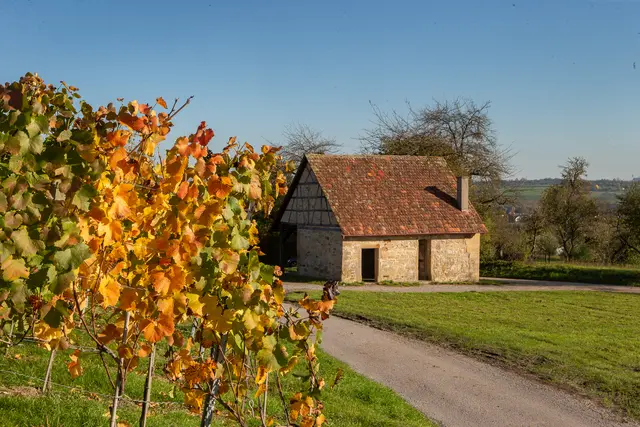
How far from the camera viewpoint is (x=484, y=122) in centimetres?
3847

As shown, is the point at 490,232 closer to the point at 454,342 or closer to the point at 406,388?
the point at 454,342

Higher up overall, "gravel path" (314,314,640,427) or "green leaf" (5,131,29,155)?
"green leaf" (5,131,29,155)

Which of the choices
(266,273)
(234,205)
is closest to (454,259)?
(234,205)

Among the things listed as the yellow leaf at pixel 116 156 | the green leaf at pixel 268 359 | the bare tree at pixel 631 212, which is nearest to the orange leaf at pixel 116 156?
the yellow leaf at pixel 116 156

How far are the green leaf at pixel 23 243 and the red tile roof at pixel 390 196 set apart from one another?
822 inches

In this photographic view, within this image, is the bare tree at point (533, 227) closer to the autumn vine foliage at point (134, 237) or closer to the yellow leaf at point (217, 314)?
the autumn vine foliage at point (134, 237)

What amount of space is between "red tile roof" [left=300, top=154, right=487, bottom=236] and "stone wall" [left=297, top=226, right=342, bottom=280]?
3.08 feet

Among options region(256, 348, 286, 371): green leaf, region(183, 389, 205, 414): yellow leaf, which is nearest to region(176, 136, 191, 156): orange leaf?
region(256, 348, 286, 371): green leaf

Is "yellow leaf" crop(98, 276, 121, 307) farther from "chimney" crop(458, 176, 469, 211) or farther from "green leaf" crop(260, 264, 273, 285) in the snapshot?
"chimney" crop(458, 176, 469, 211)

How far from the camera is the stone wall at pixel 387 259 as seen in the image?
78.6 ft

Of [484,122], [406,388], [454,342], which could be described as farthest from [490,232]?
[406,388]

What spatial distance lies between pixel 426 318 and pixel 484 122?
80.7 ft

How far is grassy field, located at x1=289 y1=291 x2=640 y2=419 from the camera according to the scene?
11.0 meters

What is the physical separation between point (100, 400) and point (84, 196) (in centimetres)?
473
